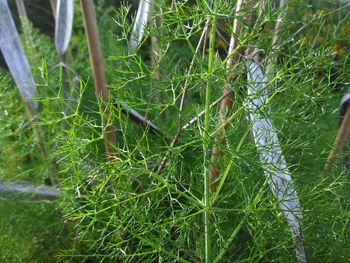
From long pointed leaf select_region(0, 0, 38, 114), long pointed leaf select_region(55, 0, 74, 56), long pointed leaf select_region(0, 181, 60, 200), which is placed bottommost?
long pointed leaf select_region(0, 181, 60, 200)

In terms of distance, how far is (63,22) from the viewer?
61.2 inches

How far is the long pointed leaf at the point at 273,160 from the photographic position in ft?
3.40

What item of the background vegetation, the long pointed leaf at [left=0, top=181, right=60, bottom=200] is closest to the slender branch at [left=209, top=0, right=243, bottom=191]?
the background vegetation

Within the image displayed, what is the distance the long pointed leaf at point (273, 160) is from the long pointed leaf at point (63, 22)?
1.86 feet

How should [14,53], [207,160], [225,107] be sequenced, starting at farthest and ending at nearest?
[14,53], [225,107], [207,160]

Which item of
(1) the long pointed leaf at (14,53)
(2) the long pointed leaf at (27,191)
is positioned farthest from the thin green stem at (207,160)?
(1) the long pointed leaf at (14,53)

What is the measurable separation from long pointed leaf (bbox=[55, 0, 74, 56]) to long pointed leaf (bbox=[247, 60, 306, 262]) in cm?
57

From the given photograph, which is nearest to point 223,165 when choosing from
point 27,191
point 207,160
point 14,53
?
point 207,160

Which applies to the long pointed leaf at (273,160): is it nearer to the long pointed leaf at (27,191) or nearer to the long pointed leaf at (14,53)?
the long pointed leaf at (27,191)

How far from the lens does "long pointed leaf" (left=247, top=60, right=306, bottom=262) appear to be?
104cm

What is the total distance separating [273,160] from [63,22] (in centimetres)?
66

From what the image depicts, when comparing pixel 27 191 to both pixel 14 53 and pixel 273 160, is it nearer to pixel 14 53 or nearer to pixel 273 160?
pixel 14 53

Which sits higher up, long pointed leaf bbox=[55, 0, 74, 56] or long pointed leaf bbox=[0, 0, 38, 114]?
long pointed leaf bbox=[55, 0, 74, 56]

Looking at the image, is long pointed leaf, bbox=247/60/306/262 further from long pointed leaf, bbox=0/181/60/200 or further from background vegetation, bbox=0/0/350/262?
long pointed leaf, bbox=0/181/60/200
